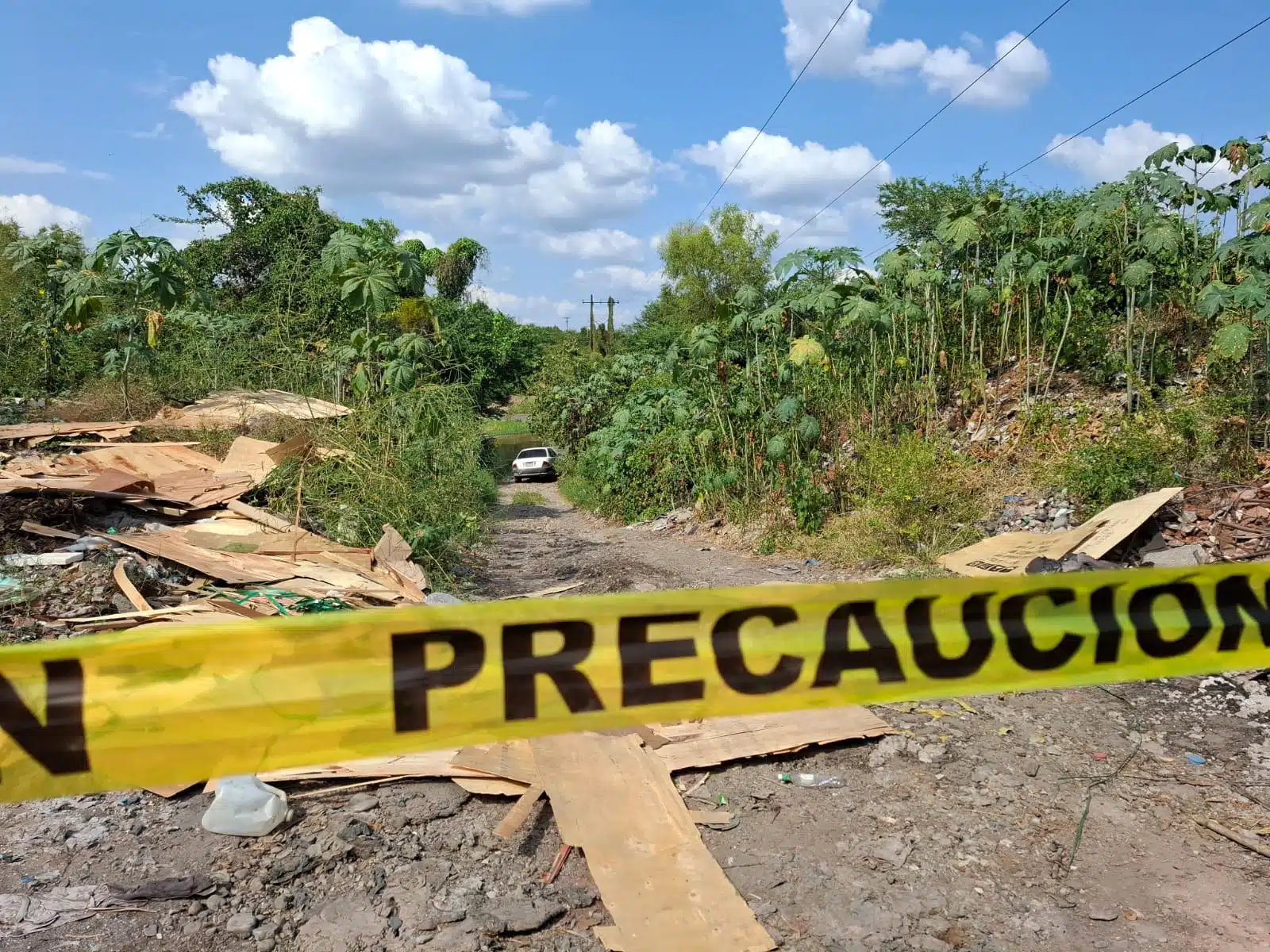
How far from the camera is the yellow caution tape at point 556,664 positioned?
84.0 inches

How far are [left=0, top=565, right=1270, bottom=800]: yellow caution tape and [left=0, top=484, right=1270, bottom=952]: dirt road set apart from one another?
1211 millimetres

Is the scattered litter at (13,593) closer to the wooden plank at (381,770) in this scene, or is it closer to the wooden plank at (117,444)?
the wooden plank at (381,770)

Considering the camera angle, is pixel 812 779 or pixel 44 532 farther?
pixel 44 532

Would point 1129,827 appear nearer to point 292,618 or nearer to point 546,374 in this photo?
point 292,618

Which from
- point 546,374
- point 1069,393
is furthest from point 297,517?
point 546,374

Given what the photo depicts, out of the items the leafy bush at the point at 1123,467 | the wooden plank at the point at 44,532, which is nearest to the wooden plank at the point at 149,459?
the wooden plank at the point at 44,532

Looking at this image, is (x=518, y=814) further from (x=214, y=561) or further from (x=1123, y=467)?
(x=1123, y=467)

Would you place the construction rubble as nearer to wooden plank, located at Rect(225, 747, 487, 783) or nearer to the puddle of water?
wooden plank, located at Rect(225, 747, 487, 783)

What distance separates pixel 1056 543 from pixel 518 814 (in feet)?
18.5

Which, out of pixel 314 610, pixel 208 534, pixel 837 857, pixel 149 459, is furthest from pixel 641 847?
pixel 149 459

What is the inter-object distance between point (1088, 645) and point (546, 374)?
23.9 meters

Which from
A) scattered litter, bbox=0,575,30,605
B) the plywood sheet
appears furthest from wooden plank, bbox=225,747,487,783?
the plywood sheet

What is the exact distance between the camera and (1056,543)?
780 cm

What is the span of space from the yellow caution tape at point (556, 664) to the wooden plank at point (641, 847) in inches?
48.2
